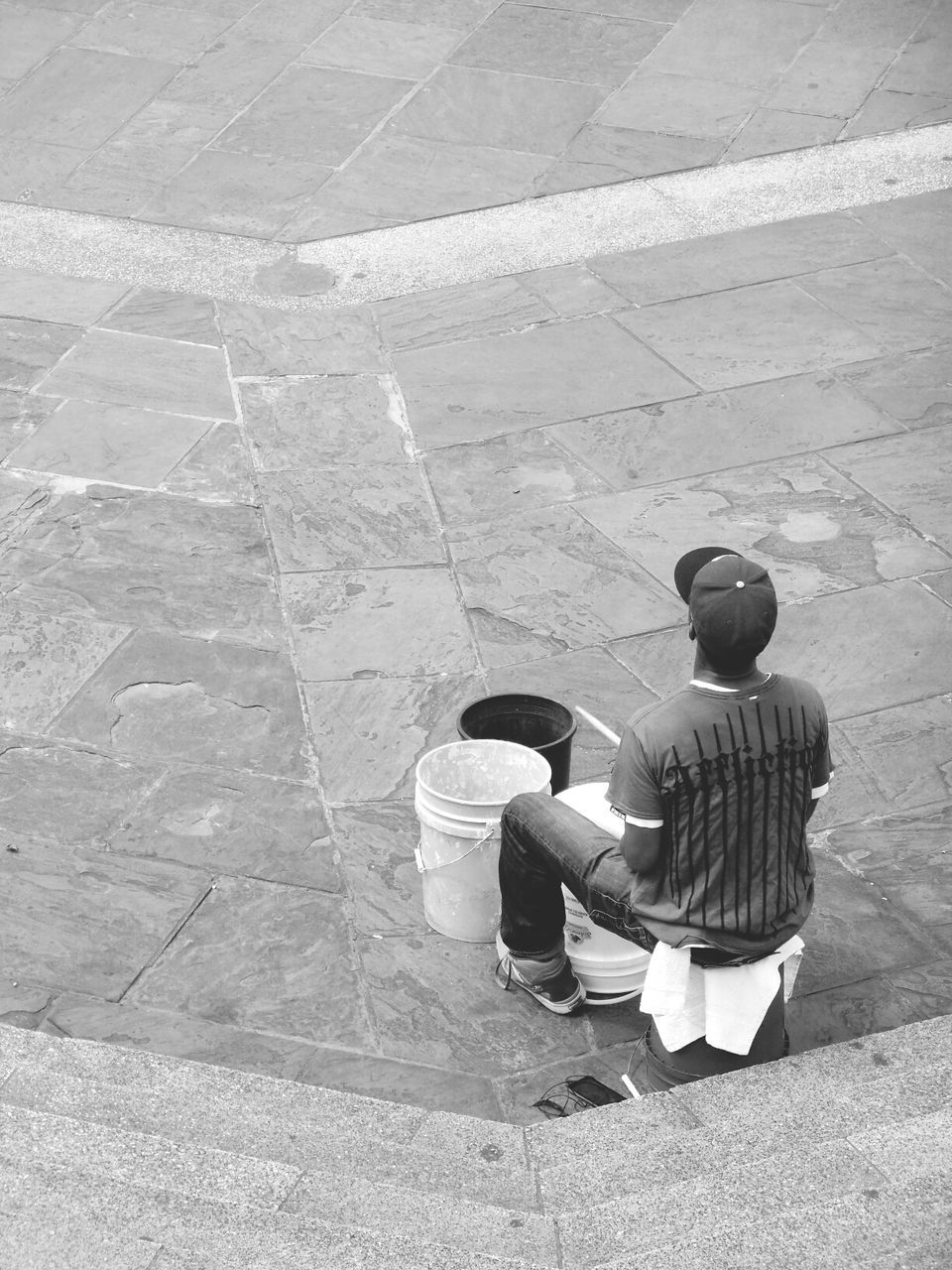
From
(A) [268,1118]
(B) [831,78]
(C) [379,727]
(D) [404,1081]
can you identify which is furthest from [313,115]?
(A) [268,1118]

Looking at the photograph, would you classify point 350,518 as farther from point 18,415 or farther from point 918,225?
point 918,225

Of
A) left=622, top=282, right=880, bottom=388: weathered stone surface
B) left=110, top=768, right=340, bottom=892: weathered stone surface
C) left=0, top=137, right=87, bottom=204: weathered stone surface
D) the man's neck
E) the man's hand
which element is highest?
the man's neck

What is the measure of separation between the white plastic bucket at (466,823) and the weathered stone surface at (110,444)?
9.62 ft

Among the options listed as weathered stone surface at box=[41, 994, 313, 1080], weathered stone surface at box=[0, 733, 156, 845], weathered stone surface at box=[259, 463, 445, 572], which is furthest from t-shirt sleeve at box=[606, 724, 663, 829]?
weathered stone surface at box=[259, 463, 445, 572]

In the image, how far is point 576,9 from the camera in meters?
11.6

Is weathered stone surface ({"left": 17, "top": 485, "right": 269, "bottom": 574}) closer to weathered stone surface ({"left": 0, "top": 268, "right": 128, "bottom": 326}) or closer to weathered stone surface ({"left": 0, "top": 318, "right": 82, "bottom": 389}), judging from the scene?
weathered stone surface ({"left": 0, "top": 318, "right": 82, "bottom": 389})

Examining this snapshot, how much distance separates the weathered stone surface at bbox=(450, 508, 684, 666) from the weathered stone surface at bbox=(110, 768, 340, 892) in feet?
3.61

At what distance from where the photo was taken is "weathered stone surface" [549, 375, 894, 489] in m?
6.91

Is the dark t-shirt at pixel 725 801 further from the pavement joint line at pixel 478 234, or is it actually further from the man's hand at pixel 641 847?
the pavement joint line at pixel 478 234

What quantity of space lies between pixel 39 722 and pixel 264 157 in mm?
5649

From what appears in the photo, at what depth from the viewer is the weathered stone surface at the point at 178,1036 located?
4023 millimetres

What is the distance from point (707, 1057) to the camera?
3.60 meters

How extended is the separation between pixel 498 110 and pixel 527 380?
3649 millimetres

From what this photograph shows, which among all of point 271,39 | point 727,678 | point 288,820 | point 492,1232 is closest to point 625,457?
point 288,820
